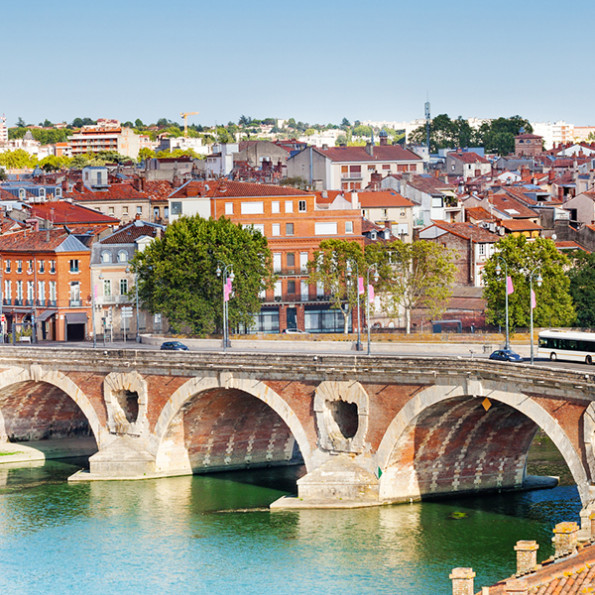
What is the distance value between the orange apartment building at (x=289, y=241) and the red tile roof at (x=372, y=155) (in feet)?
199

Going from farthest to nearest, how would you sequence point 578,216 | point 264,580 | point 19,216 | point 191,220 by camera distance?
point 578,216 < point 19,216 < point 191,220 < point 264,580

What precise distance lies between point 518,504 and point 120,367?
2403 cm

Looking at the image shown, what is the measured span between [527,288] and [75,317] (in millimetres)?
35106

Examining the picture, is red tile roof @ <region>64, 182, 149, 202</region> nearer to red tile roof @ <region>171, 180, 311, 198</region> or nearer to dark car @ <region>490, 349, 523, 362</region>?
red tile roof @ <region>171, 180, 311, 198</region>

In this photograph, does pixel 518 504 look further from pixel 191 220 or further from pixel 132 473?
pixel 191 220

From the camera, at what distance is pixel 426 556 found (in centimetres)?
5853

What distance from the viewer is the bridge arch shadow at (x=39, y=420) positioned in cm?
8625

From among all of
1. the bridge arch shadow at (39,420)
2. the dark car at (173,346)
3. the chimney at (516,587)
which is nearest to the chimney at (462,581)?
the chimney at (516,587)

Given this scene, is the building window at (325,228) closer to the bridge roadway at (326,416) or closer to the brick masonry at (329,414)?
the bridge roadway at (326,416)

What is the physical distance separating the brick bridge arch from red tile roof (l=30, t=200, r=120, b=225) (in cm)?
4208

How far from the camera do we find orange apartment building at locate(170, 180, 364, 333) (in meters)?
112

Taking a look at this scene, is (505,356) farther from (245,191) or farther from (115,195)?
(115,195)

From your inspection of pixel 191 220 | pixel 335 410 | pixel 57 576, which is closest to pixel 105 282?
pixel 191 220

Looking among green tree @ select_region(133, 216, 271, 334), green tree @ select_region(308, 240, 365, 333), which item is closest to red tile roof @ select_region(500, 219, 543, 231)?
green tree @ select_region(308, 240, 365, 333)
